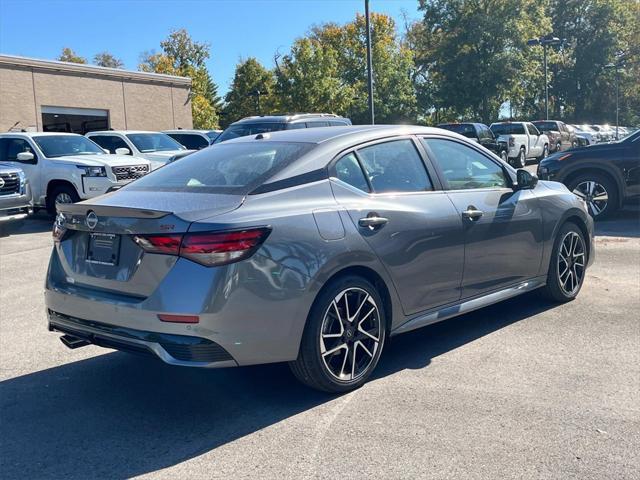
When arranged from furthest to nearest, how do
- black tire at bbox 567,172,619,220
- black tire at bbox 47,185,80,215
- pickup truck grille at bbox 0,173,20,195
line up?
1. black tire at bbox 47,185,80,215
2. black tire at bbox 567,172,619,220
3. pickup truck grille at bbox 0,173,20,195

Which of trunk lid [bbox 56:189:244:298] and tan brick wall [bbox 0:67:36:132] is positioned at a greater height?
tan brick wall [bbox 0:67:36:132]

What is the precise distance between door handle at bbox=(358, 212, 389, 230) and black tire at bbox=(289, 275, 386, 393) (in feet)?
1.11

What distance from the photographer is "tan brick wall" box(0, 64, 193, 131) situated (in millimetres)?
29297

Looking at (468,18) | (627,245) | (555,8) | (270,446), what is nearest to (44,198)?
(627,245)

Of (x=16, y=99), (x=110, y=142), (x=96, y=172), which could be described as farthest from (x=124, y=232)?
(x=16, y=99)

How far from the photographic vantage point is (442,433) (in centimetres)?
376

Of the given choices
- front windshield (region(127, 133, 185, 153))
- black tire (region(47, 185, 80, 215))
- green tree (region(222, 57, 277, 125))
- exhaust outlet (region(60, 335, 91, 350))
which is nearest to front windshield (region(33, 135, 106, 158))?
black tire (region(47, 185, 80, 215))

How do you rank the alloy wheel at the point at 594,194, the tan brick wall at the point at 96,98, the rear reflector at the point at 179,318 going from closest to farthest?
the rear reflector at the point at 179,318 → the alloy wheel at the point at 594,194 → the tan brick wall at the point at 96,98

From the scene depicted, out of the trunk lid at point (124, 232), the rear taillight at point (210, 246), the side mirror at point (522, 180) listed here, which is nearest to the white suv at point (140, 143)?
the side mirror at point (522, 180)

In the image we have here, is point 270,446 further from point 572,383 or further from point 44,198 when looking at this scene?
point 44,198

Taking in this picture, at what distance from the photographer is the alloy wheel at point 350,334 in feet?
13.8

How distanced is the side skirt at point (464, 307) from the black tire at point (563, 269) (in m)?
0.16

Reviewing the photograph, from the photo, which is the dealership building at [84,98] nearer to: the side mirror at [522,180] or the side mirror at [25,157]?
the side mirror at [25,157]

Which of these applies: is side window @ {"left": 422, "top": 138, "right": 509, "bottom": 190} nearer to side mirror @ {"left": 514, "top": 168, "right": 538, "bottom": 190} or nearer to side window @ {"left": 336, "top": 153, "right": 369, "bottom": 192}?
side mirror @ {"left": 514, "top": 168, "right": 538, "bottom": 190}
